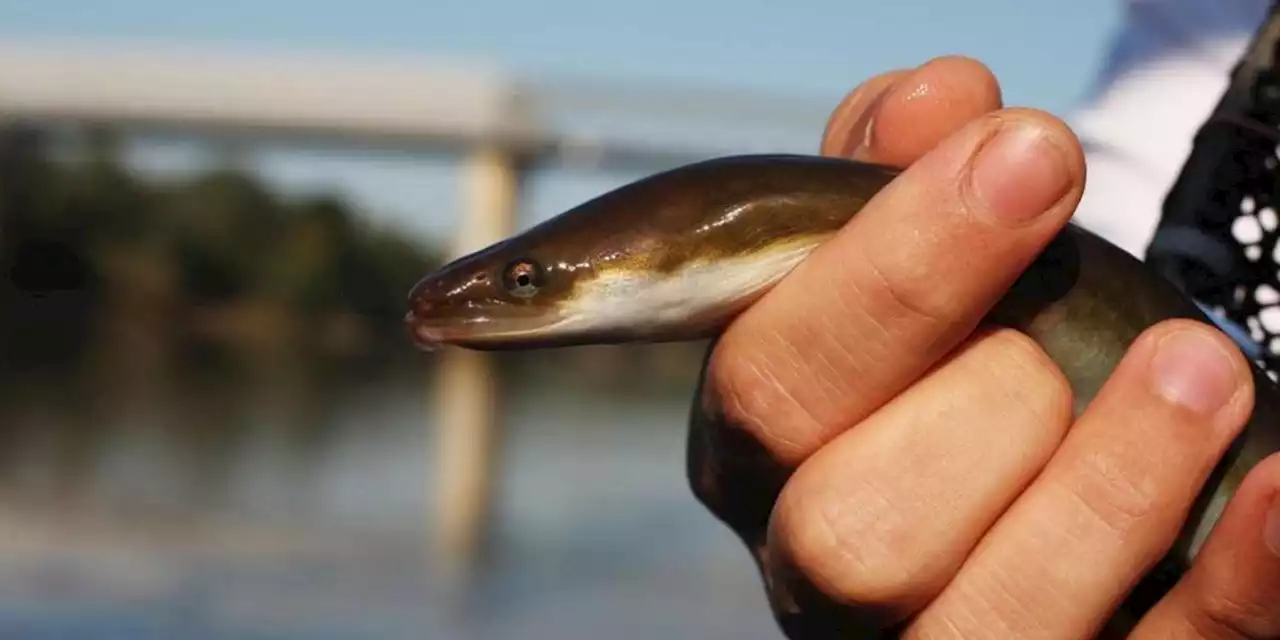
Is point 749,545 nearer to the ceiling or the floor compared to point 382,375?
nearer to the ceiling

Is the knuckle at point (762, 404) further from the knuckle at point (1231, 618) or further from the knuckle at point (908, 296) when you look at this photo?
the knuckle at point (1231, 618)

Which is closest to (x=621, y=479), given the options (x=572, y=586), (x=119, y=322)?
(x=572, y=586)

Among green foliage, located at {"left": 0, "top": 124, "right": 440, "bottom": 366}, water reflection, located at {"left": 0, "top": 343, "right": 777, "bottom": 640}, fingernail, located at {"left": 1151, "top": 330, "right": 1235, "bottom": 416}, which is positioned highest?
fingernail, located at {"left": 1151, "top": 330, "right": 1235, "bottom": 416}

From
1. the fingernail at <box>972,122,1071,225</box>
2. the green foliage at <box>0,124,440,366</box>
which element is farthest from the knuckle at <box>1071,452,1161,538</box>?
the green foliage at <box>0,124,440,366</box>

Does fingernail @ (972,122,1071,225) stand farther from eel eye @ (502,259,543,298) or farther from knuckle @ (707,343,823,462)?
eel eye @ (502,259,543,298)

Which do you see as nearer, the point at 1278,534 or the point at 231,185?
the point at 1278,534

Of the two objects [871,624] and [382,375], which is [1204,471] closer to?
[871,624]
